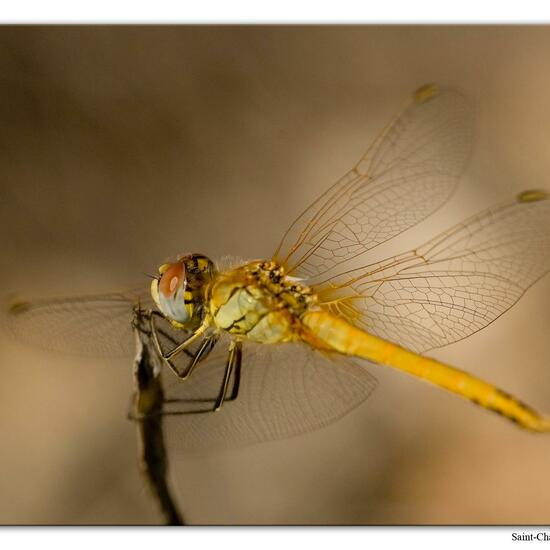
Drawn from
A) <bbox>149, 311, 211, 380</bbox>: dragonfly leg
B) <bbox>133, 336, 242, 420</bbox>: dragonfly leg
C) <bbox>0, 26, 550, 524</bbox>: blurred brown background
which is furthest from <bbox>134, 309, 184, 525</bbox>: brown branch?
<bbox>0, 26, 550, 524</bbox>: blurred brown background

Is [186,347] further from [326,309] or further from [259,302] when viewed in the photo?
[326,309]

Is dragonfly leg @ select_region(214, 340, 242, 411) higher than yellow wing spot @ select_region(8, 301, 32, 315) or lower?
lower

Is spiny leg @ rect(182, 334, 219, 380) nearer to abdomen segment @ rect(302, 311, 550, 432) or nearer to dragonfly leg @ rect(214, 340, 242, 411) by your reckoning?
dragonfly leg @ rect(214, 340, 242, 411)

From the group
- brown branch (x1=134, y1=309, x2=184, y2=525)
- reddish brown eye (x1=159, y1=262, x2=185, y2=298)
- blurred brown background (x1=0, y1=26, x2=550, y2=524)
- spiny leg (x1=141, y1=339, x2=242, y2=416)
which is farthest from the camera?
blurred brown background (x1=0, y1=26, x2=550, y2=524)

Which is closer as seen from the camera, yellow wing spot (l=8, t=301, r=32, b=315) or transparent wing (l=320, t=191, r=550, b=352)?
transparent wing (l=320, t=191, r=550, b=352)

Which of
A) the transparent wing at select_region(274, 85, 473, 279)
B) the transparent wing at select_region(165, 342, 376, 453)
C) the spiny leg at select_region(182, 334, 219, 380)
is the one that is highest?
the transparent wing at select_region(274, 85, 473, 279)

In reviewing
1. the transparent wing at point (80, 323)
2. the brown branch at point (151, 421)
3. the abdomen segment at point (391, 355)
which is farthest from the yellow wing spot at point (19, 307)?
the abdomen segment at point (391, 355)

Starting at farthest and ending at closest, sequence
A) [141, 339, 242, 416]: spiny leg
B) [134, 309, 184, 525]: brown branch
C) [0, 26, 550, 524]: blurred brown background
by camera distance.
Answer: [0, 26, 550, 524]: blurred brown background < [141, 339, 242, 416]: spiny leg < [134, 309, 184, 525]: brown branch
